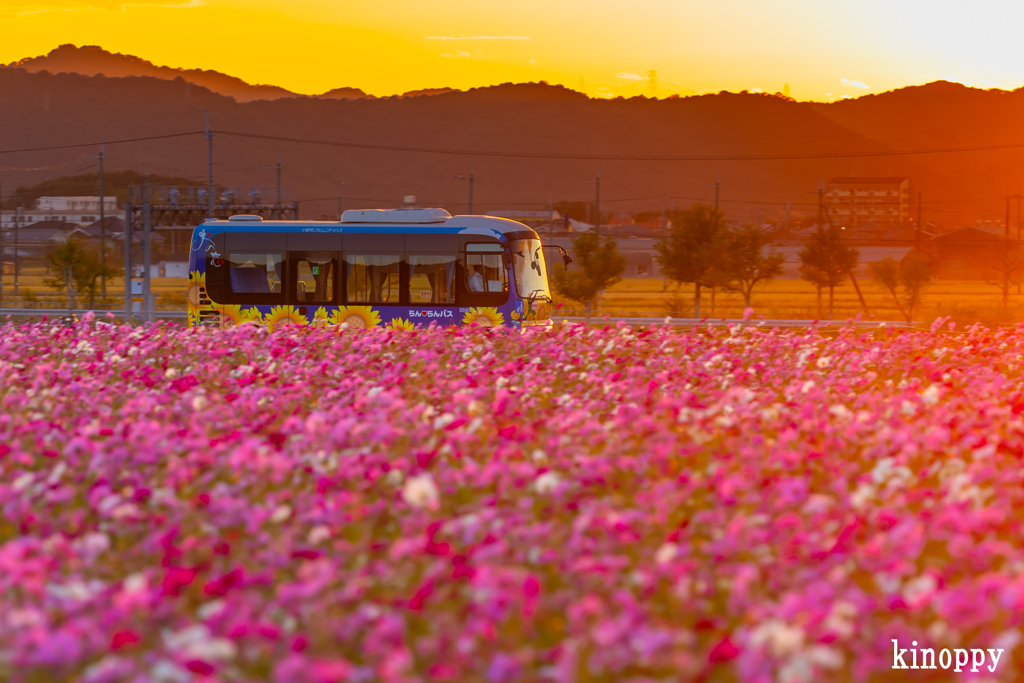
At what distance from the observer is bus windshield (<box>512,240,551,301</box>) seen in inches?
984

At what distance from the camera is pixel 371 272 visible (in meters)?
25.3

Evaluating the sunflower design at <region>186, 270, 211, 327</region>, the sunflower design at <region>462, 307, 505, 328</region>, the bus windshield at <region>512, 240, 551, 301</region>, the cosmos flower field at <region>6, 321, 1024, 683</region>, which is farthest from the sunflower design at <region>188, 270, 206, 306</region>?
the cosmos flower field at <region>6, 321, 1024, 683</region>

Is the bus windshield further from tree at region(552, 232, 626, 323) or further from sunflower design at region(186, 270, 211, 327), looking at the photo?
tree at region(552, 232, 626, 323)

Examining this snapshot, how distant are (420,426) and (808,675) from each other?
4550 millimetres

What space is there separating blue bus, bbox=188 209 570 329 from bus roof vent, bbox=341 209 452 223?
3cm

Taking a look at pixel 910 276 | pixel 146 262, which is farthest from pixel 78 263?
pixel 910 276

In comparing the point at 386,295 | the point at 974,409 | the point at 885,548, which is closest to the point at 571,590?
Result: the point at 885,548

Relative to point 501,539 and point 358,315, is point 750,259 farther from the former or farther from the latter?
point 501,539

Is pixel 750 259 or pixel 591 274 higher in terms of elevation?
pixel 750 259

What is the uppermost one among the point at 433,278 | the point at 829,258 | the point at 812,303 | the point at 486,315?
the point at 829,258

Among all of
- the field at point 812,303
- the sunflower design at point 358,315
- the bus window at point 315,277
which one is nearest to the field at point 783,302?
the field at point 812,303

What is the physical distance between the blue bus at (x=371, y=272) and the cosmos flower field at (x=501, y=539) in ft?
47.2

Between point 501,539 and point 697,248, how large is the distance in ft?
153

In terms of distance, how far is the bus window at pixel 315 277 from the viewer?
83.3ft
